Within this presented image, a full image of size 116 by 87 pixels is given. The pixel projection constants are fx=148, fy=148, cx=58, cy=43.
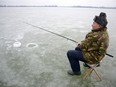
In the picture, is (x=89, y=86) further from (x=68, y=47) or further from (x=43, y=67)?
(x=68, y=47)

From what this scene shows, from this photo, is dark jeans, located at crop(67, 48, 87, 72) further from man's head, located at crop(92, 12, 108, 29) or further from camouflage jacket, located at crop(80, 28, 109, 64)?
man's head, located at crop(92, 12, 108, 29)

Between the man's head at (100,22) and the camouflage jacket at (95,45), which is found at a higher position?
the man's head at (100,22)

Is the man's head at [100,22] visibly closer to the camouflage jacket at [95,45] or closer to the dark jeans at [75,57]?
the camouflage jacket at [95,45]

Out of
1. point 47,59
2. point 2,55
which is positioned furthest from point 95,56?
point 2,55

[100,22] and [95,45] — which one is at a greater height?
[100,22]

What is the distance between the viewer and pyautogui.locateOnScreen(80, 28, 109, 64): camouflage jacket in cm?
306

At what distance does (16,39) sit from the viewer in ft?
22.4

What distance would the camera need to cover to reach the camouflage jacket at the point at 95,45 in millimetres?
3062

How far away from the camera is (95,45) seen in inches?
124

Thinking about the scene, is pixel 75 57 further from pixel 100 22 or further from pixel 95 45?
pixel 100 22

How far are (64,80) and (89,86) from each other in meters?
0.61

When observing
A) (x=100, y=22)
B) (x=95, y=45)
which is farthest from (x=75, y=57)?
(x=100, y=22)

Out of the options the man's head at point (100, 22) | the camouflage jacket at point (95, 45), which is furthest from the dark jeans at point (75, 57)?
the man's head at point (100, 22)

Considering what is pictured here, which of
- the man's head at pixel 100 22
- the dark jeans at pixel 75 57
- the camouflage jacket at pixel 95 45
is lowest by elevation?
the dark jeans at pixel 75 57
